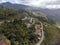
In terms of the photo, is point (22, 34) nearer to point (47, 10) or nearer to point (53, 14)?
point (47, 10)

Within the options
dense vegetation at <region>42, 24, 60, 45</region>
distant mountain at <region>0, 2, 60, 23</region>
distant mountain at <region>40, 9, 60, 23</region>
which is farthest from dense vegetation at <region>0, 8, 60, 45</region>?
distant mountain at <region>0, 2, 60, 23</region>

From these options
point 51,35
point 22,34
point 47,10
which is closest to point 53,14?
point 47,10

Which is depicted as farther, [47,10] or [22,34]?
[47,10]

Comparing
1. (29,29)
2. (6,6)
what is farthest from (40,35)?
(6,6)

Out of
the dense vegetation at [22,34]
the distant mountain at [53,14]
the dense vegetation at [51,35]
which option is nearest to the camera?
the dense vegetation at [22,34]

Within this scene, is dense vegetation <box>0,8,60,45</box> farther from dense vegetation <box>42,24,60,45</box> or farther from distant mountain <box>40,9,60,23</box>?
distant mountain <box>40,9,60,23</box>

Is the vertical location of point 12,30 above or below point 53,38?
above

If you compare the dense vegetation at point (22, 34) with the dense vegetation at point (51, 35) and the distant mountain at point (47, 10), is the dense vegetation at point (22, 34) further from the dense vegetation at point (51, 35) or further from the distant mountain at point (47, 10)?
the distant mountain at point (47, 10)

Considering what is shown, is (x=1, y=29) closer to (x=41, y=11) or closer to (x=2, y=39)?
(x=2, y=39)

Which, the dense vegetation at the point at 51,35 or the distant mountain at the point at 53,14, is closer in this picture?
the dense vegetation at the point at 51,35

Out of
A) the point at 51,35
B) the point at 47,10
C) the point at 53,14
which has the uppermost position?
the point at 47,10

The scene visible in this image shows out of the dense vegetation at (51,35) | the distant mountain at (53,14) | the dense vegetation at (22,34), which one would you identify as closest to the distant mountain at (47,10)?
the distant mountain at (53,14)
